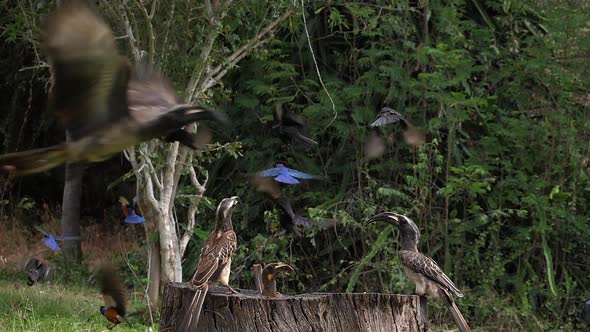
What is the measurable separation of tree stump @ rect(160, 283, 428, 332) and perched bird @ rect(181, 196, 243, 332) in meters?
0.06

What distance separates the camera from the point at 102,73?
15.8 feet

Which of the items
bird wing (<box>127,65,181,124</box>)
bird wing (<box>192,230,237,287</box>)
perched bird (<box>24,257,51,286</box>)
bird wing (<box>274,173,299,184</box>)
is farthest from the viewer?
perched bird (<box>24,257,51,286</box>)

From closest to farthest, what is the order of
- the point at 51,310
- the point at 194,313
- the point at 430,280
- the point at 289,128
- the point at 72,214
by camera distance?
the point at 194,313, the point at 430,280, the point at 289,128, the point at 51,310, the point at 72,214

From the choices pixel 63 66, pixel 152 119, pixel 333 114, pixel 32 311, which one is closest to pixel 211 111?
pixel 152 119

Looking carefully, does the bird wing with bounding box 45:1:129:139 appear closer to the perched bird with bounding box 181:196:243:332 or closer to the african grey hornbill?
the african grey hornbill

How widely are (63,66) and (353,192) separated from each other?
6.34 metres

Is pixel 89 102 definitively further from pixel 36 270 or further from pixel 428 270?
pixel 36 270

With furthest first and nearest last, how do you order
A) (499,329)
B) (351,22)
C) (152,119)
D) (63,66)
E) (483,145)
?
(351,22), (483,145), (499,329), (152,119), (63,66)

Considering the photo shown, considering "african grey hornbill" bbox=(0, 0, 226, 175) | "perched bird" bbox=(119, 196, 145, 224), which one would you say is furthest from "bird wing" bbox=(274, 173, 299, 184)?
"african grey hornbill" bbox=(0, 0, 226, 175)

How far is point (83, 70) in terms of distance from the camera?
477 cm

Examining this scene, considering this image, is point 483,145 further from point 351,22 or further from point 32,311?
point 32,311

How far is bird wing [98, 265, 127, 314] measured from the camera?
7.95 m

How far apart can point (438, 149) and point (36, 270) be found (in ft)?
14.6

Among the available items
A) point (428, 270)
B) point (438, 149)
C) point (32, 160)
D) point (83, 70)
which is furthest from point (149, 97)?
point (438, 149)
